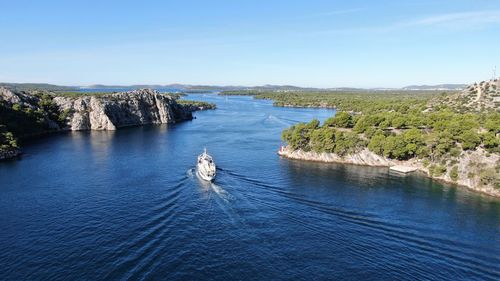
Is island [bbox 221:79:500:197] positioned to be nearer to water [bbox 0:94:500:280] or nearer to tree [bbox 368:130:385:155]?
tree [bbox 368:130:385:155]

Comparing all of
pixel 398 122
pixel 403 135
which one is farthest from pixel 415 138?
pixel 398 122

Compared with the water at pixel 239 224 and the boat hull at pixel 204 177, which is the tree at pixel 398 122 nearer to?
the water at pixel 239 224

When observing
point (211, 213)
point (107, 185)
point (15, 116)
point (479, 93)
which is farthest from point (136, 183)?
point (479, 93)

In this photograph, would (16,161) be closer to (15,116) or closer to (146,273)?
(15,116)

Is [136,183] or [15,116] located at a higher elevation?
[15,116]

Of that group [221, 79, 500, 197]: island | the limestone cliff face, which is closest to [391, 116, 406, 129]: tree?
[221, 79, 500, 197]: island

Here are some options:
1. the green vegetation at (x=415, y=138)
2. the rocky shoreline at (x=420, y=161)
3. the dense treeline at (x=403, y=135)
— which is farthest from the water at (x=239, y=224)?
the dense treeline at (x=403, y=135)
